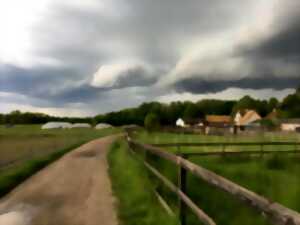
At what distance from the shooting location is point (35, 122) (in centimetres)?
13038

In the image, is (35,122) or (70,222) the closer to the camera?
(70,222)

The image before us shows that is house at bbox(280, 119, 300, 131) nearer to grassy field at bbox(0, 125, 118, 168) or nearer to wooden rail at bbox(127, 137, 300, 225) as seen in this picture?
grassy field at bbox(0, 125, 118, 168)

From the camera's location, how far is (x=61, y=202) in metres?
7.03

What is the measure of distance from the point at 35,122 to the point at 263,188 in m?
129

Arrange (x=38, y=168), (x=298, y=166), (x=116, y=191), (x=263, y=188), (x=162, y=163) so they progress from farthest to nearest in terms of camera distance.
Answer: (x=298, y=166)
(x=38, y=168)
(x=162, y=163)
(x=263, y=188)
(x=116, y=191)

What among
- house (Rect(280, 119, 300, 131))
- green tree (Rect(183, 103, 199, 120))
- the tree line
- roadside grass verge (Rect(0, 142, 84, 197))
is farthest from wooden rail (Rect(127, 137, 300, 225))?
green tree (Rect(183, 103, 199, 120))

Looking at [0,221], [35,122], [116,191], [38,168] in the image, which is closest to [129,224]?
[0,221]

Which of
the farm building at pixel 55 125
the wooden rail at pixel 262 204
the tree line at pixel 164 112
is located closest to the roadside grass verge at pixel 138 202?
the wooden rail at pixel 262 204

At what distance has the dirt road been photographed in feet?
18.8

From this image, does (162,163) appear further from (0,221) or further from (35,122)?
(35,122)

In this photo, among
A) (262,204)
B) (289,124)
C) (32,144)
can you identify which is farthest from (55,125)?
(262,204)

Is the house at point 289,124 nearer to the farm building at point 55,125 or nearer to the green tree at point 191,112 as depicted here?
the green tree at point 191,112

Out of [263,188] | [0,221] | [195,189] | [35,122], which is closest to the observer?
[0,221]

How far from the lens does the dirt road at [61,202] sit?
5727 mm
